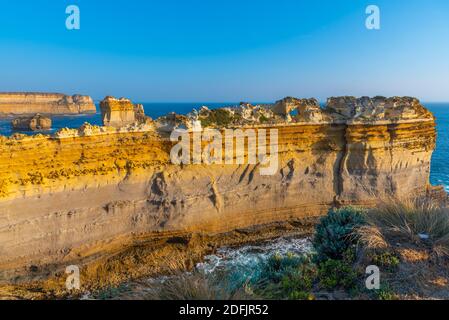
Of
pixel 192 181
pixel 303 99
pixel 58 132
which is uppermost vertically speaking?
pixel 303 99

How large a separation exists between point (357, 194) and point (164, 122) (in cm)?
1059

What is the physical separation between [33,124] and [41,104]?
210 feet

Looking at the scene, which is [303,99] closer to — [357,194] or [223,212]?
[357,194]

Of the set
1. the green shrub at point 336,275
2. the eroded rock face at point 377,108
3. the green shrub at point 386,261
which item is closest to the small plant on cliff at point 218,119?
the eroded rock face at point 377,108

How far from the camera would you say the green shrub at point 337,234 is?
6.00 m

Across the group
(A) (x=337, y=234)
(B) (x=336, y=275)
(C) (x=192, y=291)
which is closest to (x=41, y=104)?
(A) (x=337, y=234)

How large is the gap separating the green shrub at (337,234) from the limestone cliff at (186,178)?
375cm

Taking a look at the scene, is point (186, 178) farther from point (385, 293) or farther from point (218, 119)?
point (385, 293)

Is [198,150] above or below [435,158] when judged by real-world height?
above

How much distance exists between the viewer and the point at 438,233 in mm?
5828

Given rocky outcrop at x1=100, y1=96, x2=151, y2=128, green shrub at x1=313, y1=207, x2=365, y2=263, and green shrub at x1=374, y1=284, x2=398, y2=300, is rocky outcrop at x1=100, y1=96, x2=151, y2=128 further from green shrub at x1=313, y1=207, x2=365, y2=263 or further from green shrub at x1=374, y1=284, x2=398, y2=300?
green shrub at x1=374, y1=284, x2=398, y2=300

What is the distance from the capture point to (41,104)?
103 metres
